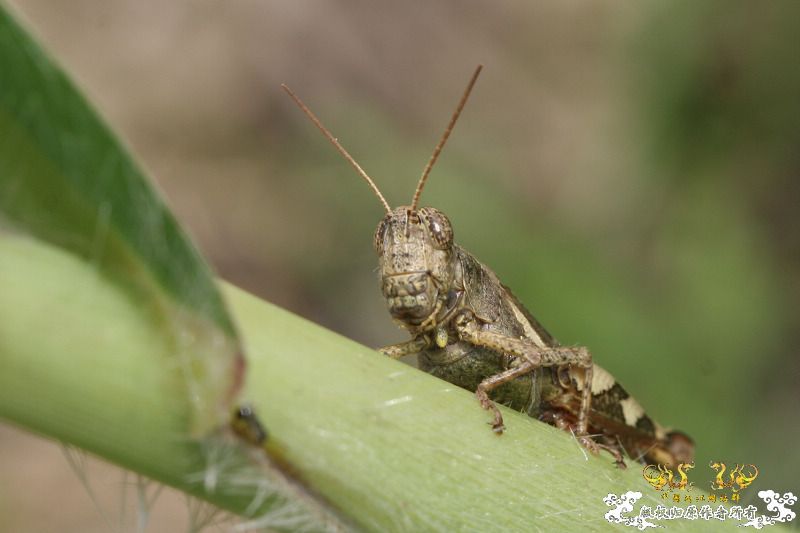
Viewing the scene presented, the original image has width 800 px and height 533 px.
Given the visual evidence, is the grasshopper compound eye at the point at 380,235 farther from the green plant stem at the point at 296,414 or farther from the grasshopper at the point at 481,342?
the green plant stem at the point at 296,414

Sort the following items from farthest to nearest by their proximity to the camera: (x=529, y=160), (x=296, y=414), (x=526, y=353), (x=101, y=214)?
(x=529, y=160)
(x=526, y=353)
(x=296, y=414)
(x=101, y=214)

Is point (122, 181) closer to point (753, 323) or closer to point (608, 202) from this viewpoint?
point (753, 323)

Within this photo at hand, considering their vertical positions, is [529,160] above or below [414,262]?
above

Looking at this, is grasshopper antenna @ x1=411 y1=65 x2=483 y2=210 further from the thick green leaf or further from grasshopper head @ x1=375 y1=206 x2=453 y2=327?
the thick green leaf

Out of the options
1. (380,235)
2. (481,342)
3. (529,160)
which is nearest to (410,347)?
(481,342)

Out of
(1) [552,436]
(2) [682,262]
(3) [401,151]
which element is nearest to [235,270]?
(3) [401,151]

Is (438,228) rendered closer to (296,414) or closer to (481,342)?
(481,342)
